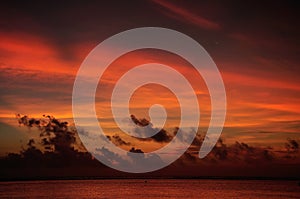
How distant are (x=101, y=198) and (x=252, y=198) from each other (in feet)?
176

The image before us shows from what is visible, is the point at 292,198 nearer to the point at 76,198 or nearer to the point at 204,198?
the point at 204,198

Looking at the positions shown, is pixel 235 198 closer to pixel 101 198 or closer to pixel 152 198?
pixel 152 198

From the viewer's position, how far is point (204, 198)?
172m

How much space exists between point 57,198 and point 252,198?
69.1m

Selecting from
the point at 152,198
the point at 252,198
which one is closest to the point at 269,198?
the point at 252,198

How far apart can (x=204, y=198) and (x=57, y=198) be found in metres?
52.0

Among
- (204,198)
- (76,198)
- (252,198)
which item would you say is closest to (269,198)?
(252,198)

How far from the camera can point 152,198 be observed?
175 metres

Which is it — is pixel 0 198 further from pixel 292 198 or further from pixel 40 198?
pixel 292 198

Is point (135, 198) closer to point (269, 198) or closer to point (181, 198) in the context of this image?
point (181, 198)

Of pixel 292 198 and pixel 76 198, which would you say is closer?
pixel 76 198

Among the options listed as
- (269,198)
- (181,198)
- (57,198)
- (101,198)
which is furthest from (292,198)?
(57,198)

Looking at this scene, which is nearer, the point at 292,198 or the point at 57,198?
the point at 57,198

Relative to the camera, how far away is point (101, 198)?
171250 millimetres
